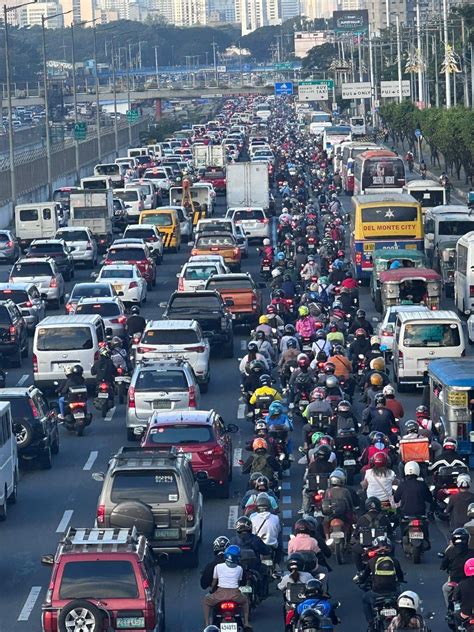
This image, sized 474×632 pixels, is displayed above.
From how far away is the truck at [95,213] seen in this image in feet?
224

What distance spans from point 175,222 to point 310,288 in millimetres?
20329

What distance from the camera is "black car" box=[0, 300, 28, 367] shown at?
139 ft

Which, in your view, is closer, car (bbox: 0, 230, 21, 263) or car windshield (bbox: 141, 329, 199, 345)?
car windshield (bbox: 141, 329, 199, 345)

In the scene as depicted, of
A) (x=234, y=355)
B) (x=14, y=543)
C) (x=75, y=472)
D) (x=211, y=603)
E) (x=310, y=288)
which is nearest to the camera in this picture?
(x=211, y=603)

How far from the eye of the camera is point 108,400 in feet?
119

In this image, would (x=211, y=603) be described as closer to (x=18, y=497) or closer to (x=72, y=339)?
(x=18, y=497)

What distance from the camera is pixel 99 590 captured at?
61.3ft

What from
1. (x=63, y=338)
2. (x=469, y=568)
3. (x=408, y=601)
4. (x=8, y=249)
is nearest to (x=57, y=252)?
(x=8, y=249)

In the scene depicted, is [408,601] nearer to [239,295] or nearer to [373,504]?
[373,504]

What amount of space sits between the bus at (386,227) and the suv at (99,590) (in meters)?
35.7

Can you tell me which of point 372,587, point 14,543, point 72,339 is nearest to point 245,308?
point 72,339

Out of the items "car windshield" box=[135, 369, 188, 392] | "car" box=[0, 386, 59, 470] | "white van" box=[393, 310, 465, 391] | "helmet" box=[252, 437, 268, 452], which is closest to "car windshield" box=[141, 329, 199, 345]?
"white van" box=[393, 310, 465, 391]

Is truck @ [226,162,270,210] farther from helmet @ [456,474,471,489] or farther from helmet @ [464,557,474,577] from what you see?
helmet @ [464,557,474,577]

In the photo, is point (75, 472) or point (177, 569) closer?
point (177, 569)
